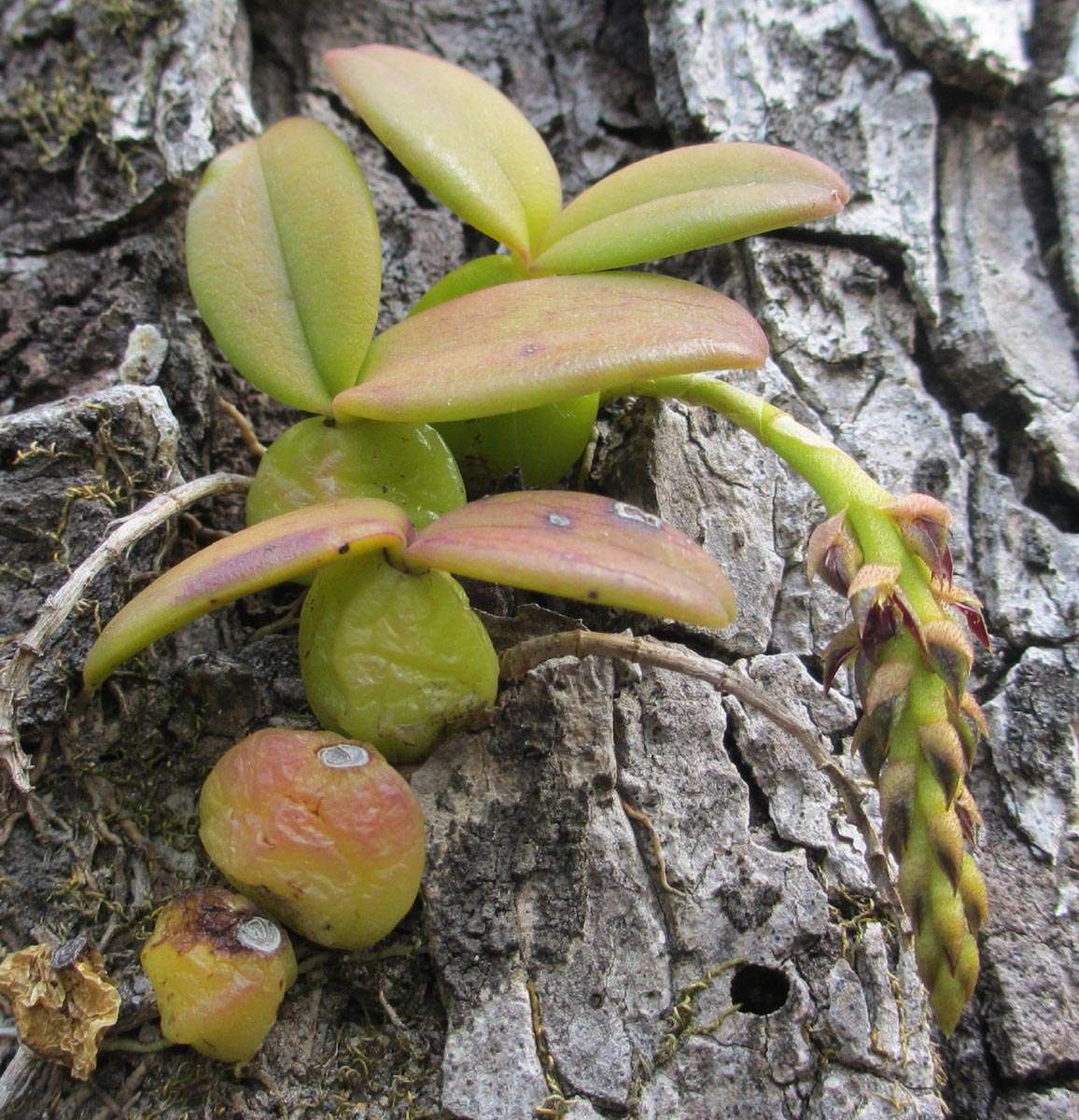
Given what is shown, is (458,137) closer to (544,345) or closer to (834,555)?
(544,345)

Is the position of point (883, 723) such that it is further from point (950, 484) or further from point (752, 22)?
point (752, 22)

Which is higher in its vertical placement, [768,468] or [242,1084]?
[768,468]

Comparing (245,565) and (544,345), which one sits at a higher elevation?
(544,345)

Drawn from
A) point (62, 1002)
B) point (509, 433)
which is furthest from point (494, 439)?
point (62, 1002)

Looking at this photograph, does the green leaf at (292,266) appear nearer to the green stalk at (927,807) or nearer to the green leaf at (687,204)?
the green leaf at (687,204)

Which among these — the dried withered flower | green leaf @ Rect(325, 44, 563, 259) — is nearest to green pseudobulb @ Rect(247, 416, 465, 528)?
green leaf @ Rect(325, 44, 563, 259)

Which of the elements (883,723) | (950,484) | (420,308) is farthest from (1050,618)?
(420,308)

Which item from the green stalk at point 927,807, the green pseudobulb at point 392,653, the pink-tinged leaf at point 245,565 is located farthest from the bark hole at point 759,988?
the pink-tinged leaf at point 245,565
